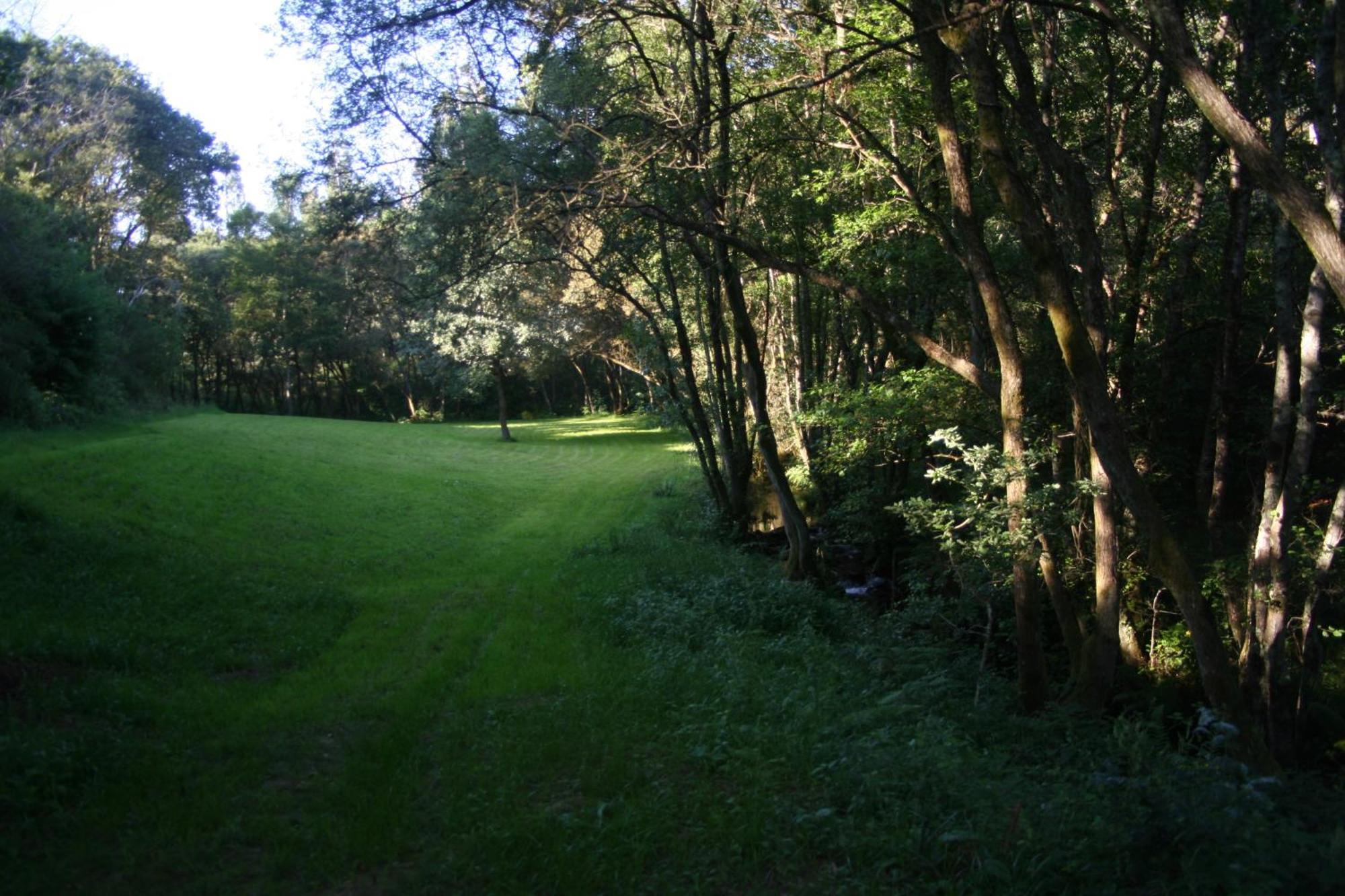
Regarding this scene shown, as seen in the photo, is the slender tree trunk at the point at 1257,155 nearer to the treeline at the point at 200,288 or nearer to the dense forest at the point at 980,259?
the dense forest at the point at 980,259

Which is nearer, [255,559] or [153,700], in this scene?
[153,700]

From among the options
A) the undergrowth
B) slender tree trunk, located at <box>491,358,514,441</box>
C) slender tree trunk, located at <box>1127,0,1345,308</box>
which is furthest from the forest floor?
slender tree trunk, located at <box>491,358,514,441</box>

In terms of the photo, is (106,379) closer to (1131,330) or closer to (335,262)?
(335,262)

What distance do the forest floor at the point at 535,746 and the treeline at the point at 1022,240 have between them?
159 centimetres

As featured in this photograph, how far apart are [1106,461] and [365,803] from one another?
616 centimetres

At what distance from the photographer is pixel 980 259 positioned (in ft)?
27.7

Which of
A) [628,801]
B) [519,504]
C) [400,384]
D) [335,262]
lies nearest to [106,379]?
[519,504]

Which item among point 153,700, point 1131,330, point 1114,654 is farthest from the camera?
point 1131,330

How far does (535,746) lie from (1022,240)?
5.77m

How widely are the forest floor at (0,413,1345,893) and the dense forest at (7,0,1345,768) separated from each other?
67.2 inches

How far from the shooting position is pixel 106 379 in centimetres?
2598

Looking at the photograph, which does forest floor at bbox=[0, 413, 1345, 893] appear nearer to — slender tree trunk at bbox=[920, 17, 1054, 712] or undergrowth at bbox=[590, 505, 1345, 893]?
undergrowth at bbox=[590, 505, 1345, 893]

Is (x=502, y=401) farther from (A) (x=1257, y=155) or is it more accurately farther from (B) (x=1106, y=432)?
(A) (x=1257, y=155)

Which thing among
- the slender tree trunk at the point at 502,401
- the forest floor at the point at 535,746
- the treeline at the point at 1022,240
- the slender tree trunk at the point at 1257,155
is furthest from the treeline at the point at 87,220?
the slender tree trunk at the point at 1257,155
